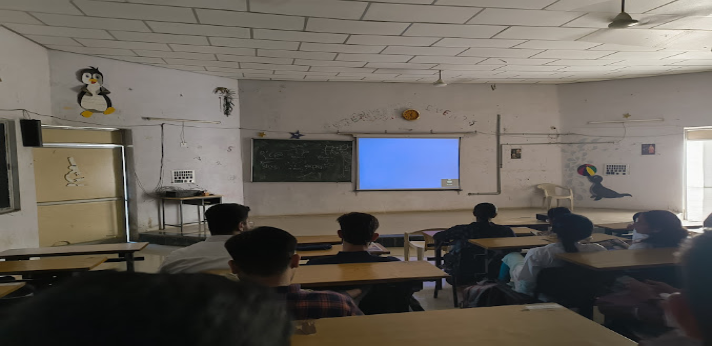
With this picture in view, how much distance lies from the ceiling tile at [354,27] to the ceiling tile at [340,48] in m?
0.53

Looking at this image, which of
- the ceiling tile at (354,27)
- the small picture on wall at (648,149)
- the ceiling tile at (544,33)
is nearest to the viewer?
the ceiling tile at (354,27)

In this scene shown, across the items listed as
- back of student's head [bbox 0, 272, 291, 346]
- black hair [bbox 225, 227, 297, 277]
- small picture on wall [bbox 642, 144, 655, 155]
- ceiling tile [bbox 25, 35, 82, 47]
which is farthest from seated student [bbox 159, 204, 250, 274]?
small picture on wall [bbox 642, 144, 655, 155]

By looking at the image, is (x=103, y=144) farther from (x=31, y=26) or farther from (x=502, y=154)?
(x=502, y=154)

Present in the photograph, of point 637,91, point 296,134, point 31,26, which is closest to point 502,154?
point 637,91

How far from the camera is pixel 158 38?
4449 mm

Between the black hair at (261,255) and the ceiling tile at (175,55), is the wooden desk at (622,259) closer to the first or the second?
the black hair at (261,255)

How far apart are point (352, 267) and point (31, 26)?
4381mm

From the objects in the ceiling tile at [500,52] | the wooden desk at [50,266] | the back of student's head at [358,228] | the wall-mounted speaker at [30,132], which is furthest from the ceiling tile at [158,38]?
the ceiling tile at [500,52]

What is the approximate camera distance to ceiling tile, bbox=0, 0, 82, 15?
3.45 m

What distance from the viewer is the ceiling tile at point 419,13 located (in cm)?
364

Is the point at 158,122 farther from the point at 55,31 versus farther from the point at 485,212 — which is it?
the point at 485,212

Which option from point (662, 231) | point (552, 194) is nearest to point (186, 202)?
point (662, 231)

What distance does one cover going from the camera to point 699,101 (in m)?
6.76

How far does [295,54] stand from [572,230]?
13.4 ft
